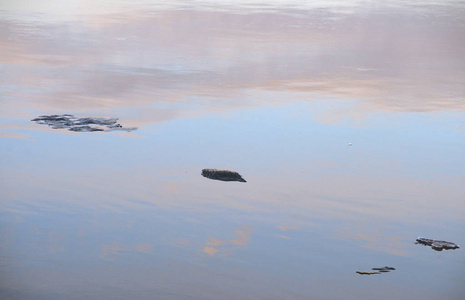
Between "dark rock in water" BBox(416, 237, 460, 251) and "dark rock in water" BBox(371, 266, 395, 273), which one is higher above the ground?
"dark rock in water" BBox(416, 237, 460, 251)

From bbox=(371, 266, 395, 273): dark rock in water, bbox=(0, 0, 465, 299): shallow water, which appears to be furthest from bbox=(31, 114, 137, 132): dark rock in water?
bbox=(371, 266, 395, 273): dark rock in water

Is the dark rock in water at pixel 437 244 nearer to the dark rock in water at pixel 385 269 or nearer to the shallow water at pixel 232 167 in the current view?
the shallow water at pixel 232 167

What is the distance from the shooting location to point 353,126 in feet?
41.7

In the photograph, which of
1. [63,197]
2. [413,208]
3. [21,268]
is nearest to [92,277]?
[21,268]

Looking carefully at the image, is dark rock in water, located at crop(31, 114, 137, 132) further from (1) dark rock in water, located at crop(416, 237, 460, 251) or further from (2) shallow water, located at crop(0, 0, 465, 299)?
(1) dark rock in water, located at crop(416, 237, 460, 251)

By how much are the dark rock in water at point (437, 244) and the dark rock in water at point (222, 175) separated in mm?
2488

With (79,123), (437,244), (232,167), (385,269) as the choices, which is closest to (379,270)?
(385,269)

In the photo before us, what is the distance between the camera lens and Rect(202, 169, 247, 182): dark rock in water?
1024 cm

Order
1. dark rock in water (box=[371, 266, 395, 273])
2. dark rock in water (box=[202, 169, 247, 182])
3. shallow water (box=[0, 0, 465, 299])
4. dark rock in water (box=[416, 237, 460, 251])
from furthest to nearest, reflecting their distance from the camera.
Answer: dark rock in water (box=[202, 169, 247, 182]) → dark rock in water (box=[416, 237, 460, 251]) → dark rock in water (box=[371, 266, 395, 273]) → shallow water (box=[0, 0, 465, 299])

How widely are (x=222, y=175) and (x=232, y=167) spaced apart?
1.23 ft

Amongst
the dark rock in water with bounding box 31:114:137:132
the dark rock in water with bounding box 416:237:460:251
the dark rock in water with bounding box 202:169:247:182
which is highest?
the dark rock in water with bounding box 31:114:137:132

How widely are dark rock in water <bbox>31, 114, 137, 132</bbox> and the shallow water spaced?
0.19 meters

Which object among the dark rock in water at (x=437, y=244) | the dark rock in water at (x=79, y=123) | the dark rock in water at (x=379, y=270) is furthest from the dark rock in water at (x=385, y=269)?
the dark rock in water at (x=79, y=123)

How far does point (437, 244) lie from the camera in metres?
8.38
